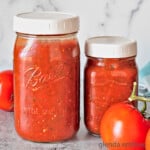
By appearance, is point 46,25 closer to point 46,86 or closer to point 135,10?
point 46,86

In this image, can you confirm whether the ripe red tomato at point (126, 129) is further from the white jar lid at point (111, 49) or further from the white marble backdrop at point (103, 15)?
the white marble backdrop at point (103, 15)

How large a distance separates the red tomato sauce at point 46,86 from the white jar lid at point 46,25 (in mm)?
15

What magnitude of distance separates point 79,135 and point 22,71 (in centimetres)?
16

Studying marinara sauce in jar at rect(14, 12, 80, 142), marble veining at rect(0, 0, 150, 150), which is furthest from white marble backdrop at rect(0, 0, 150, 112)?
marinara sauce in jar at rect(14, 12, 80, 142)

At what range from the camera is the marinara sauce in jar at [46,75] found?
815mm

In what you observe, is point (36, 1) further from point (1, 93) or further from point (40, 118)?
point (40, 118)

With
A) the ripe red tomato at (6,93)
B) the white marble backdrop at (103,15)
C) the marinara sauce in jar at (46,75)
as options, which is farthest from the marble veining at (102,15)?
the marinara sauce in jar at (46,75)

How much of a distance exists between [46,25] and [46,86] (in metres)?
0.10

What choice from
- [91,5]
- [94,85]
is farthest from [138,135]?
[91,5]

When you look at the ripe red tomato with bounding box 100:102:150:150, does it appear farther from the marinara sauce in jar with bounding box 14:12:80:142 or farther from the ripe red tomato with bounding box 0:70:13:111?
the ripe red tomato with bounding box 0:70:13:111

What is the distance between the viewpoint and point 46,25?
2.64 feet

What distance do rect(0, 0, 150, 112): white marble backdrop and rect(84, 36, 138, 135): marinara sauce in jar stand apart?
0.95 ft

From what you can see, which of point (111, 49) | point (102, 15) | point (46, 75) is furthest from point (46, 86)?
point (102, 15)

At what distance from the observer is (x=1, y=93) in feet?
3.34
